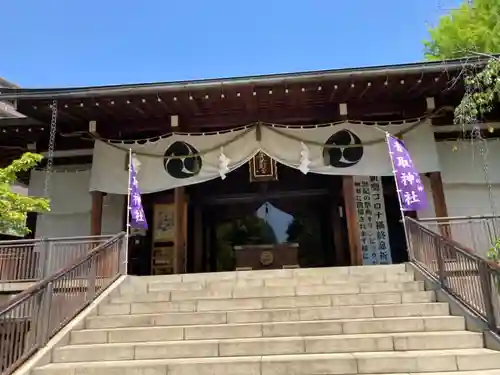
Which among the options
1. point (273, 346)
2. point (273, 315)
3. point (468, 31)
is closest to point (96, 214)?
point (273, 315)

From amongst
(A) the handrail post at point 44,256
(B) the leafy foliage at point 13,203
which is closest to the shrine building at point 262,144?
(A) the handrail post at point 44,256

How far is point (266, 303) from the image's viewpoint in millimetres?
6344

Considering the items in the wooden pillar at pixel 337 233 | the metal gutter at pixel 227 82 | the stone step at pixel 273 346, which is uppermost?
the metal gutter at pixel 227 82

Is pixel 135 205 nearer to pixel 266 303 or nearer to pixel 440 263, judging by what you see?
pixel 266 303

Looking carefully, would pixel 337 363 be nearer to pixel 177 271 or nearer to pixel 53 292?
pixel 53 292

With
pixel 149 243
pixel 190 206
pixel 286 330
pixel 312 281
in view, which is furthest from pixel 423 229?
pixel 149 243

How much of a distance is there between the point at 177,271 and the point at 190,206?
2939 mm

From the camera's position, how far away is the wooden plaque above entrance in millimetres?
10383

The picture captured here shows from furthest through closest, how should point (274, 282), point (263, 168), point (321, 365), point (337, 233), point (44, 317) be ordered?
1. point (337, 233)
2. point (263, 168)
3. point (274, 282)
4. point (44, 317)
5. point (321, 365)

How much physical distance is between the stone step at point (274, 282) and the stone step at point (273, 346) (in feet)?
6.28

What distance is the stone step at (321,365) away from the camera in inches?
179

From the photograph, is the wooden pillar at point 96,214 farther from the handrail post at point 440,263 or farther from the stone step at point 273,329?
the handrail post at point 440,263

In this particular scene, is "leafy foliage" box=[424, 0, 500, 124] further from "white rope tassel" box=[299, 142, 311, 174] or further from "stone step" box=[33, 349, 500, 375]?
"stone step" box=[33, 349, 500, 375]

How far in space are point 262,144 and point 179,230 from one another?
2.81 m
